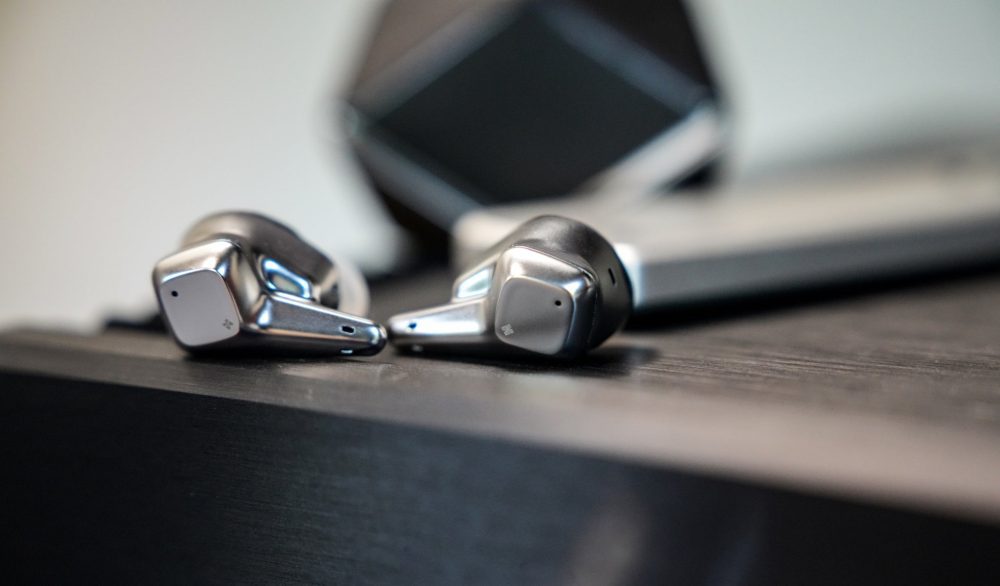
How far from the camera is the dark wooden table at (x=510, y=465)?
0.20m

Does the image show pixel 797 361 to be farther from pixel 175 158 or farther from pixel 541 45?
pixel 175 158

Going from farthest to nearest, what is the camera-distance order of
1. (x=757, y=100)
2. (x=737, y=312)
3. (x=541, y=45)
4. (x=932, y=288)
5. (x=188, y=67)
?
1. (x=757, y=100)
2. (x=188, y=67)
3. (x=541, y=45)
4. (x=932, y=288)
5. (x=737, y=312)

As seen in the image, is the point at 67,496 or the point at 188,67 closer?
the point at 67,496

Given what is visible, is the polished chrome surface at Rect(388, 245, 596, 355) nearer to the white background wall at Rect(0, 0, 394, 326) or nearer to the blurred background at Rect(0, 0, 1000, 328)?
the blurred background at Rect(0, 0, 1000, 328)

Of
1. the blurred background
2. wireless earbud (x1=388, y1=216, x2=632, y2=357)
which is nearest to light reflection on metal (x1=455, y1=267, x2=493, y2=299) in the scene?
wireless earbud (x1=388, y1=216, x2=632, y2=357)

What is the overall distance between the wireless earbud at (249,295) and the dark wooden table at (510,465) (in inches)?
0.4

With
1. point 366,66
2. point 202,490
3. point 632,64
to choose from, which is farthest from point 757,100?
point 202,490

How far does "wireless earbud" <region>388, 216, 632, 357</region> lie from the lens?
312 mm

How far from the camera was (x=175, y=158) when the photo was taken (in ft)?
4.22

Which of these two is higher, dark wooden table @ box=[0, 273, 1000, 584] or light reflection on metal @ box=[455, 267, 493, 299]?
light reflection on metal @ box=[455, 267, 493, 299]

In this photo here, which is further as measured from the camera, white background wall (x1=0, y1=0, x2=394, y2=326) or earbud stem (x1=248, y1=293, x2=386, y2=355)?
white background wall (x1=0, y1=0, x2=394, y2=326)

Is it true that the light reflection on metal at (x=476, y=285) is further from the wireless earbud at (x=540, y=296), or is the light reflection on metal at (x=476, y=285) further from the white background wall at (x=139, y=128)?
the white background wall at (x=139, y=128)

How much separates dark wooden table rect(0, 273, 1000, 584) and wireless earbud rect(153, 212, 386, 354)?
10 mm

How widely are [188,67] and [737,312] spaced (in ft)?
3.57
